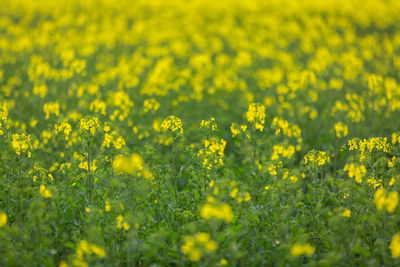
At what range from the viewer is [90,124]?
151 inches

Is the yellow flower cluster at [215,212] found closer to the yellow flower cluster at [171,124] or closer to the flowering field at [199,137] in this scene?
the flowering field at [199,137]

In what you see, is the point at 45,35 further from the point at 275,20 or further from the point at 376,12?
the point at 376,12

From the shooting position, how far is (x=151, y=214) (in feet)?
13.0

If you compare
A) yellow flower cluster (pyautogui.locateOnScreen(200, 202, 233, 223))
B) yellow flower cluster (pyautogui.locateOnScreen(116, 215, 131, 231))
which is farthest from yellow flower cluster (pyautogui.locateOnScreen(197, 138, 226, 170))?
yellow flower cluster (pyautogui.locateOnScreen(116, 215, 131, 231))

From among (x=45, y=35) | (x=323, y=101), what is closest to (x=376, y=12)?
(x=323, y=101)

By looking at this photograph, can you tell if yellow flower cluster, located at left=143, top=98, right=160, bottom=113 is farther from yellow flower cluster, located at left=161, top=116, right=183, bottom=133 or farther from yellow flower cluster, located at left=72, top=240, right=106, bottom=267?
yellow flower cluster, located at left=72, top=240, right=106, bottom=267

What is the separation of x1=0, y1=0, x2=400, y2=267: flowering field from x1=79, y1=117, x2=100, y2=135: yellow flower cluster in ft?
0.05

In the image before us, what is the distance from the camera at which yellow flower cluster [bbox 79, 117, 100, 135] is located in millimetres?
3791

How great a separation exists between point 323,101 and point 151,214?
5019 millimetres

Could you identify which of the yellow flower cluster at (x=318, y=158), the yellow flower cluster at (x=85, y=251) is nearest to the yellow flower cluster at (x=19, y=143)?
the yellow flower cluster at (x=85, y=251)

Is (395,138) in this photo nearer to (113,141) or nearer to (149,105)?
(113,141)

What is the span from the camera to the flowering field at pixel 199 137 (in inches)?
130

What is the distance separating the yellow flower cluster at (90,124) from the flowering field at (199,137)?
0.05ft

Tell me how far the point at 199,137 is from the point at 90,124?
2349mm
